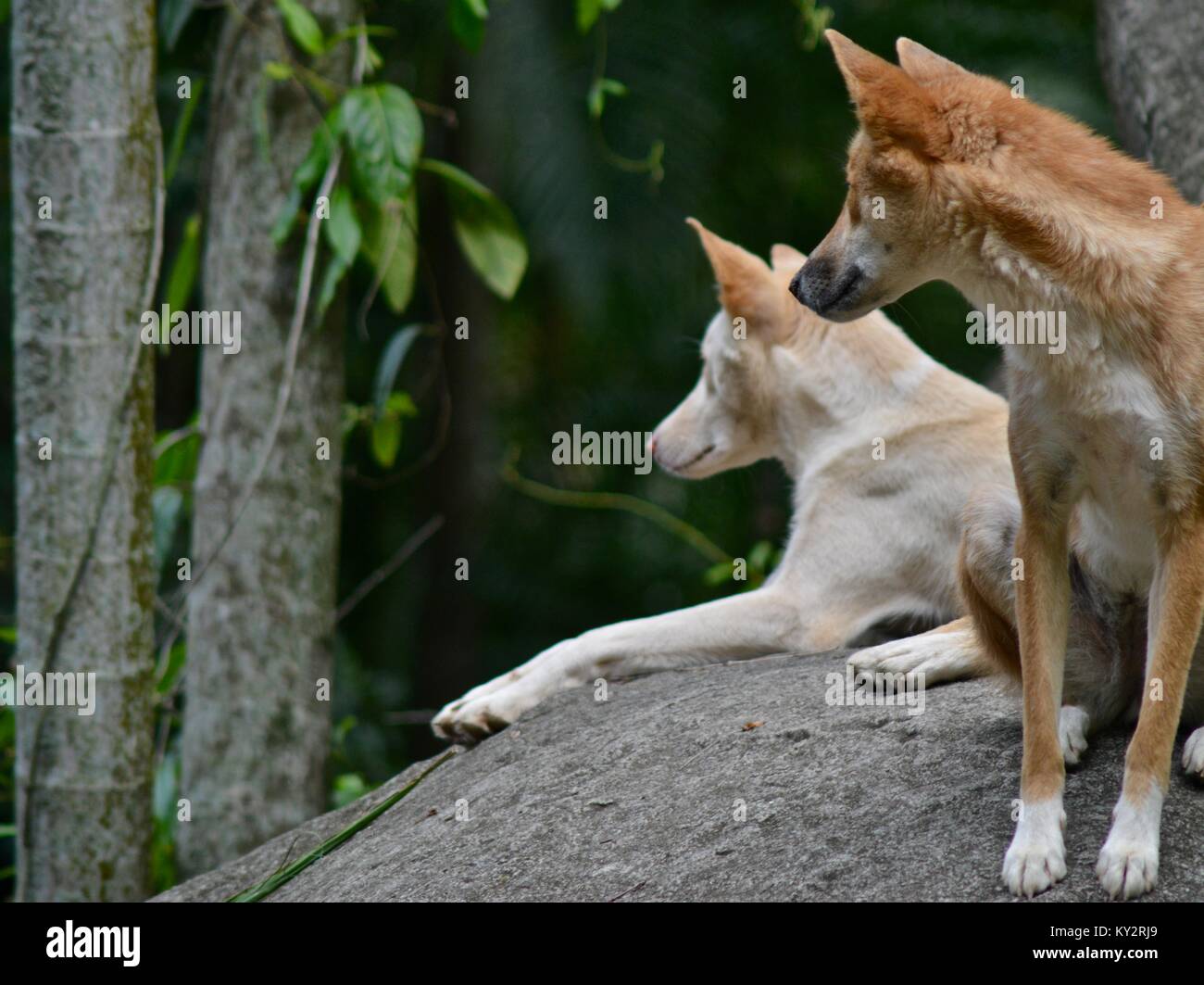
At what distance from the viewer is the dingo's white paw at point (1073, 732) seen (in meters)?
3.07

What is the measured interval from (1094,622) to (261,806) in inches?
118

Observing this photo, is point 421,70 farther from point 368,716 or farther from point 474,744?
point 474,744

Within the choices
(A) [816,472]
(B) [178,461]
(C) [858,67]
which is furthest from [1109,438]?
(B) [178,461]

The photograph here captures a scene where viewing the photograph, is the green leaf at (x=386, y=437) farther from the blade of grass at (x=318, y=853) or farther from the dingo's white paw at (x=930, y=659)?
the dingo's white paw at (x=930, y=659)

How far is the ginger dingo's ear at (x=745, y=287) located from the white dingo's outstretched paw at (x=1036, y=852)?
278cm

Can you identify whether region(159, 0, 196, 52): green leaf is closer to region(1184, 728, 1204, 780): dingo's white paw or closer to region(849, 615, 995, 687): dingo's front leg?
region(849, 615, 995, 687): dingo's front leg

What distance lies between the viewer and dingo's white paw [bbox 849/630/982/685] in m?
3.78

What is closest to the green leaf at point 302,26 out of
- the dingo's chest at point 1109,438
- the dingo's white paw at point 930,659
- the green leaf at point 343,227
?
the green leaf at point 343,227

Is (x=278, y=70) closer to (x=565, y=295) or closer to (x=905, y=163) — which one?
(x=905, y=163)

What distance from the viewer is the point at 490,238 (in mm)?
5512

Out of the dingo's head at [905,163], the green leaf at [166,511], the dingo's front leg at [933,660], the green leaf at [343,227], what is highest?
the green leaf at [343,227]

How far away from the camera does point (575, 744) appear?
3.95 metres

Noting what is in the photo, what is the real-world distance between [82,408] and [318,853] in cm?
156
